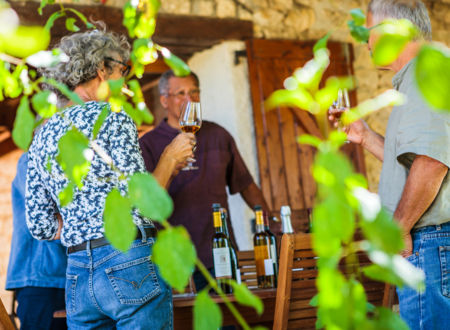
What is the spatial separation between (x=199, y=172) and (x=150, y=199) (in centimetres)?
→ 315

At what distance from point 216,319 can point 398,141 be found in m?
1.48

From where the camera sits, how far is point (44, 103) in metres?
0.79

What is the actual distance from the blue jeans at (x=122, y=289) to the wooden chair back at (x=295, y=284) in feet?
1.68

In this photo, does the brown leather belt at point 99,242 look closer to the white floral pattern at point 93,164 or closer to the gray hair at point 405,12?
the white floral pattern at point 93,164

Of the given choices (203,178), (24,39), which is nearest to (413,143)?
(24,39)

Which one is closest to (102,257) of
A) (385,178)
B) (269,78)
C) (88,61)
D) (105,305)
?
(105,305)

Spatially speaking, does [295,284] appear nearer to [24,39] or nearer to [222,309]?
[222,309]

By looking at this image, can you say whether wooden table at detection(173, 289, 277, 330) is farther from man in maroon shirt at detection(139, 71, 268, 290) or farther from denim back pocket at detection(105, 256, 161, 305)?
man in maroon shirt at detection(139, 71, 268, 290)

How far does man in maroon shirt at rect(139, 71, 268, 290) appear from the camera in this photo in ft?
12.1

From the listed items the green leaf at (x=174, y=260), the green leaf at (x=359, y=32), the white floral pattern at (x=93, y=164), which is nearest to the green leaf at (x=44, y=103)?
the green leaf at (x=174, y=260)

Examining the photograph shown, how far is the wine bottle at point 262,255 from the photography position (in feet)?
9.14

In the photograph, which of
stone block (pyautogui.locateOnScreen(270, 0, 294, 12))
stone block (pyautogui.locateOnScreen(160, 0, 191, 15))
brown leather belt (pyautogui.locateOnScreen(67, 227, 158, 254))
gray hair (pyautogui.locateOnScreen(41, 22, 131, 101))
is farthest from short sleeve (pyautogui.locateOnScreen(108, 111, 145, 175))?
stone block (pyautogui.locateOnScreen(270, 0, 294, 12))

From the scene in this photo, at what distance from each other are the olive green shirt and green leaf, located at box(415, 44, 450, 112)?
4.49 ft

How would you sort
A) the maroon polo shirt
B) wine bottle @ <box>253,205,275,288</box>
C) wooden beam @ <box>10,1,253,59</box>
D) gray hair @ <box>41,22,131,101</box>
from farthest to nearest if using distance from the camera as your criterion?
wooden beam @ <box>10,1,253,59</box>, the maroon polo shirt, wine bottle @ <box>253,205,275,288</box>, gray hair @ <box>41,22,131,101</box>
